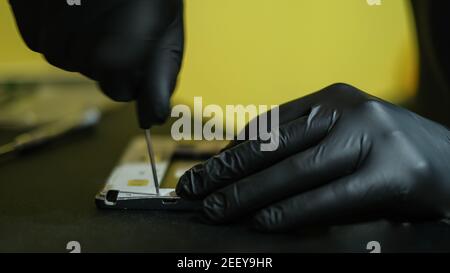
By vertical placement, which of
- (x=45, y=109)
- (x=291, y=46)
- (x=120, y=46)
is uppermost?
(x=120, y=46)

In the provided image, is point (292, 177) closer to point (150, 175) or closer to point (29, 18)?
point (150, 175)

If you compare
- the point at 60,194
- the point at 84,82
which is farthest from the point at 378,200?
the point at 84,82

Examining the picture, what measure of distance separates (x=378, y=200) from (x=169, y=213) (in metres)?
0.24

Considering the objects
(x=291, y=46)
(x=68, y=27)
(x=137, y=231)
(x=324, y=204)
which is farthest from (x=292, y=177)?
(x=291, y=46)

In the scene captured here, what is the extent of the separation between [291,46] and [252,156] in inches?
27.0

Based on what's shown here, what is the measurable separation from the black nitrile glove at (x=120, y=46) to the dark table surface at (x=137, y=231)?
13cm

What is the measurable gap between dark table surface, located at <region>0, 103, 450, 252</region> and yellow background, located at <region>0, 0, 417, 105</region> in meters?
0.56

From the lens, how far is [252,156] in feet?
1.99

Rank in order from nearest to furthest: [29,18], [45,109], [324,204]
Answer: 1. [324,204]
2. [29,18]
3. [45,109]

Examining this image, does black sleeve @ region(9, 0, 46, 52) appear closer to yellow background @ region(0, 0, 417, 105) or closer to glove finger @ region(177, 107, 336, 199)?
glove finger @ region(177, 107, 336, 199)

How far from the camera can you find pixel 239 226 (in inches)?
24.0

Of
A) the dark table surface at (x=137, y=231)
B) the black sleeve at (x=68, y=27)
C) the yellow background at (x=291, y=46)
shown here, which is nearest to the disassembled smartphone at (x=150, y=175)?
the dark table surface at (x=137, y=231)

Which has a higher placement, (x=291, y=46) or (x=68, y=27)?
(x=68, y=27)
